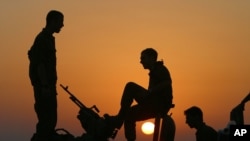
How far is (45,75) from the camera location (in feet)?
43.4

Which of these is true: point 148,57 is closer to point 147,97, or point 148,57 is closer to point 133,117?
point 147,97

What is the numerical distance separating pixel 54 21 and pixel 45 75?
1.30 meters

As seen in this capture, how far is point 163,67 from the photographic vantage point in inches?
536

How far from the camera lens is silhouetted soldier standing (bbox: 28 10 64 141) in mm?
13320

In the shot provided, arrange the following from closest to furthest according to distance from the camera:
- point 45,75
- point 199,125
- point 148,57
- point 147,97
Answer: point 45,75
point 147,97
point 148,57
point 199,125

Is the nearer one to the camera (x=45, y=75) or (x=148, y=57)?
(x=45, y=75)

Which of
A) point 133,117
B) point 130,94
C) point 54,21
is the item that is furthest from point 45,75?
point 133,117

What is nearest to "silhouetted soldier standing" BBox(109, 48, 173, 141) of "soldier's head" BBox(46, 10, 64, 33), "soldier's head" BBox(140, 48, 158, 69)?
"soldier's head" BBox(140, 48, 158, 69)

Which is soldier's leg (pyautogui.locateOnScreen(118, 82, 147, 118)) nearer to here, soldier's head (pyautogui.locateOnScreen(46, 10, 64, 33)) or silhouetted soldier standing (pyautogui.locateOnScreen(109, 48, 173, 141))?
silhouetted soldier standing (pyautogui.locateOnScreen(109, 48, 173, 141))

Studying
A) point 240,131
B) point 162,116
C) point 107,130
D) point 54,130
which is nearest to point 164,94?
point 162,116

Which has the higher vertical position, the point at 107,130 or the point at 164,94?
the point at 164,94

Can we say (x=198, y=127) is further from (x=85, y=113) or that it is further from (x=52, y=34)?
(x=52, y=34)

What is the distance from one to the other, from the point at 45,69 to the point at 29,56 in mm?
609

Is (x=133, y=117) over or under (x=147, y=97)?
under
